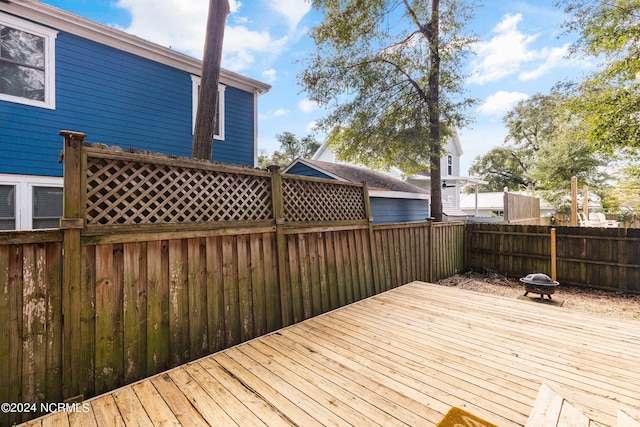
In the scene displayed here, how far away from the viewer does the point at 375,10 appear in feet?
27.1

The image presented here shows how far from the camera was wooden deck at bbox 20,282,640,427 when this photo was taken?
180cm

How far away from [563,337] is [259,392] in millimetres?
3006

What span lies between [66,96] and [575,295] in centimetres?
1089

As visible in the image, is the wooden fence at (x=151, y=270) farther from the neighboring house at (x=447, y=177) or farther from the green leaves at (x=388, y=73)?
the neighboring house at (x=447, y=177)

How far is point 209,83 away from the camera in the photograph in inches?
183

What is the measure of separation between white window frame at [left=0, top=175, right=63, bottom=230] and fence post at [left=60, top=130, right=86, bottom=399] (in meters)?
4.70

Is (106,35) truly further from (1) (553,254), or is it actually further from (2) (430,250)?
(1) (553,254)

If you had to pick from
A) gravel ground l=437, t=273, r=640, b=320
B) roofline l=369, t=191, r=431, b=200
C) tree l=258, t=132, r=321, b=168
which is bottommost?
gravel ground l=437, t=273, r=640, b=320

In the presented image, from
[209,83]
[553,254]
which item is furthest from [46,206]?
[553,254]

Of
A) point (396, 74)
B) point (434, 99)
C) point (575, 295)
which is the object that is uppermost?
point (396, 74)

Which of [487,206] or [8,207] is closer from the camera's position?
[8,207]

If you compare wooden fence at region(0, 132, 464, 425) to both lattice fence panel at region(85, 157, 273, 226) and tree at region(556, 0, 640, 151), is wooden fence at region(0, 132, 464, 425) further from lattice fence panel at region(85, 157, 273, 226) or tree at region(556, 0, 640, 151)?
tree at region(556, 0, 640, 151)

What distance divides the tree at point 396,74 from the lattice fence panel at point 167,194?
21.8 feet

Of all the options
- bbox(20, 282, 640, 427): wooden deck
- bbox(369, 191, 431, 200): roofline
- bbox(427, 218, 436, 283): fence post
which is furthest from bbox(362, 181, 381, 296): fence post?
bbox(369, 191, 431, 200): roofline
